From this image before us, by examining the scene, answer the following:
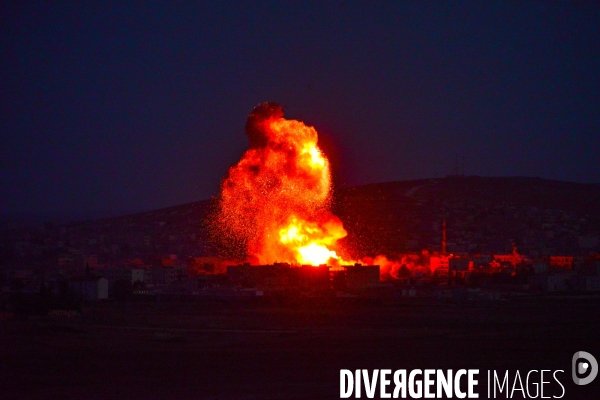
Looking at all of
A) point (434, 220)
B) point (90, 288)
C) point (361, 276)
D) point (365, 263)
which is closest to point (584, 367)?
point (361, 276)

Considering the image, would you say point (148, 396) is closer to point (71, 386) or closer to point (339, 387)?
point (71, 386)

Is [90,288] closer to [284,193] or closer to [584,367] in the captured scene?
[284,193]

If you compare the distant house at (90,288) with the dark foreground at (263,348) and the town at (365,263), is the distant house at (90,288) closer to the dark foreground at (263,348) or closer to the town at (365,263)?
the town at (365,263)

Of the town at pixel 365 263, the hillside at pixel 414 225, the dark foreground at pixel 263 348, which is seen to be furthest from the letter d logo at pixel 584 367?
the hillside at pixel 414 225

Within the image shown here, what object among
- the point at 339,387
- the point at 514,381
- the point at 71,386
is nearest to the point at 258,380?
the point at 339,387

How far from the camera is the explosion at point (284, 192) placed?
59219mm

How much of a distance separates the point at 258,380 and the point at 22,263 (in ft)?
222

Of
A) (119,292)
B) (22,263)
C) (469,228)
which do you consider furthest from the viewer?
(469,228)

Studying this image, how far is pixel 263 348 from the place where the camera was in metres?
27.8

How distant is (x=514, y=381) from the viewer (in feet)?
73.5

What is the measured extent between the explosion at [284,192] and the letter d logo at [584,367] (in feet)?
109

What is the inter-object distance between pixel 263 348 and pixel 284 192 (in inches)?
1274

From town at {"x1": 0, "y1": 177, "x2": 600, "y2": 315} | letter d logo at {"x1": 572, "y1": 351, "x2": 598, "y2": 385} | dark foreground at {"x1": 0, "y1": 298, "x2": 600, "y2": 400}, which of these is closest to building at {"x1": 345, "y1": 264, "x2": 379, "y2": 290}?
town at {"x1": 0, "y1": 177, "x2": 600, "y2": 315}

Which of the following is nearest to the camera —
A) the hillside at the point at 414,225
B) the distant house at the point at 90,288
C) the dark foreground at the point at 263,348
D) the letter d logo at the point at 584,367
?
the dark foreground at the point at 263,348
